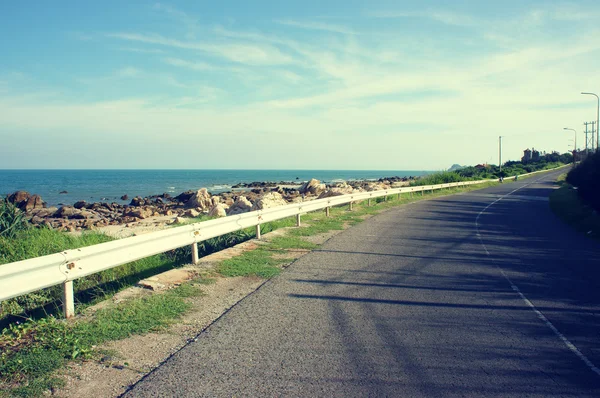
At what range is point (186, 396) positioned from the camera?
3.97 m

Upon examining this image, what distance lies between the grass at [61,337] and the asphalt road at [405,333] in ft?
2.57

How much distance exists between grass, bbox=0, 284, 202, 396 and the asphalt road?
2.57 ft

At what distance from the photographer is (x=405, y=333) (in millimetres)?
5512

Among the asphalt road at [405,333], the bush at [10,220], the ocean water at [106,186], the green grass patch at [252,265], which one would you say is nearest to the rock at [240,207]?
the asphalt road at [405,333]

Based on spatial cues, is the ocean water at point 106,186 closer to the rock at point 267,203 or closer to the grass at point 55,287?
the rock at point 267,203

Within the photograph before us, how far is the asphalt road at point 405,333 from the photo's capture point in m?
4.23

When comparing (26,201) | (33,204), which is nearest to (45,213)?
(33,204)

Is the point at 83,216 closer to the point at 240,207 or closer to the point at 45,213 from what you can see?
the point at 45,213

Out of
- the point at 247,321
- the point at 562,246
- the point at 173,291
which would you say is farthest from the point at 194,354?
the point at 562,246

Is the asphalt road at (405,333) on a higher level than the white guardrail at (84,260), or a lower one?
lower

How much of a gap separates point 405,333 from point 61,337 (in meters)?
3.67

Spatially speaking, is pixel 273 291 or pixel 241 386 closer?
pixel 241 386

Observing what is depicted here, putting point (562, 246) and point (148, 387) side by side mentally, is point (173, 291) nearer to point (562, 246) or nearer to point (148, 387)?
point (148, 387)

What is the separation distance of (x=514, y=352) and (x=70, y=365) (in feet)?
14.3
